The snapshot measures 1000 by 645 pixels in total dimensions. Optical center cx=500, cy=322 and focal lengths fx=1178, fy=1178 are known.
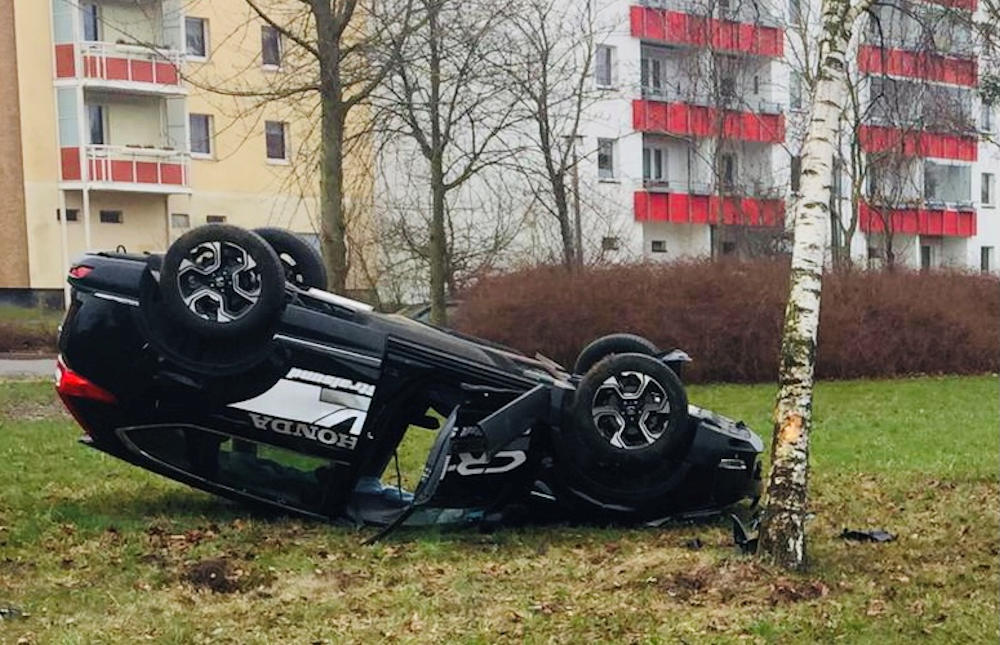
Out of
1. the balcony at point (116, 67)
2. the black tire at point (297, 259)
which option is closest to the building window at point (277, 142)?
the balcony at point (116, 67)

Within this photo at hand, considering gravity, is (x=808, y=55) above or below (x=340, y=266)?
above

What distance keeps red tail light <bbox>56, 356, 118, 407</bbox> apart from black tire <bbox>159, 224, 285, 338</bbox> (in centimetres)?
73

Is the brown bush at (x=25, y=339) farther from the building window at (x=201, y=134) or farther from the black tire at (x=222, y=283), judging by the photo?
the black tire at (x=222, y=283)

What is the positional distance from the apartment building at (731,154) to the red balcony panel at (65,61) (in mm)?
16022

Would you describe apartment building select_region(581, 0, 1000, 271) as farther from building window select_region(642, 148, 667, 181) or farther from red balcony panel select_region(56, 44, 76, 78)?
red balcony panel select_region(56, 44, 76, 78)

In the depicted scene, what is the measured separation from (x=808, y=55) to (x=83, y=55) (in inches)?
848

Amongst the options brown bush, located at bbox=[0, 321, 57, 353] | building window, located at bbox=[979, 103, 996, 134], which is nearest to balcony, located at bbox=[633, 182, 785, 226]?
building window, located at bbox=[979, 103, 996, 134]

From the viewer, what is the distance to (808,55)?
89.5ft

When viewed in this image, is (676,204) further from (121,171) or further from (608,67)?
(121,171)

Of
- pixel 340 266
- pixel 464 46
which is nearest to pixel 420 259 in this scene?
pixel 464 46

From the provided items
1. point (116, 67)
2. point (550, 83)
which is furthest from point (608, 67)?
point (116, 67)

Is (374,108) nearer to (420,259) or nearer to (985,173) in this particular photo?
(420,259)

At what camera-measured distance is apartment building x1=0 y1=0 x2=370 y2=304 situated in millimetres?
35594

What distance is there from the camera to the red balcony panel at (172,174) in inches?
1433
